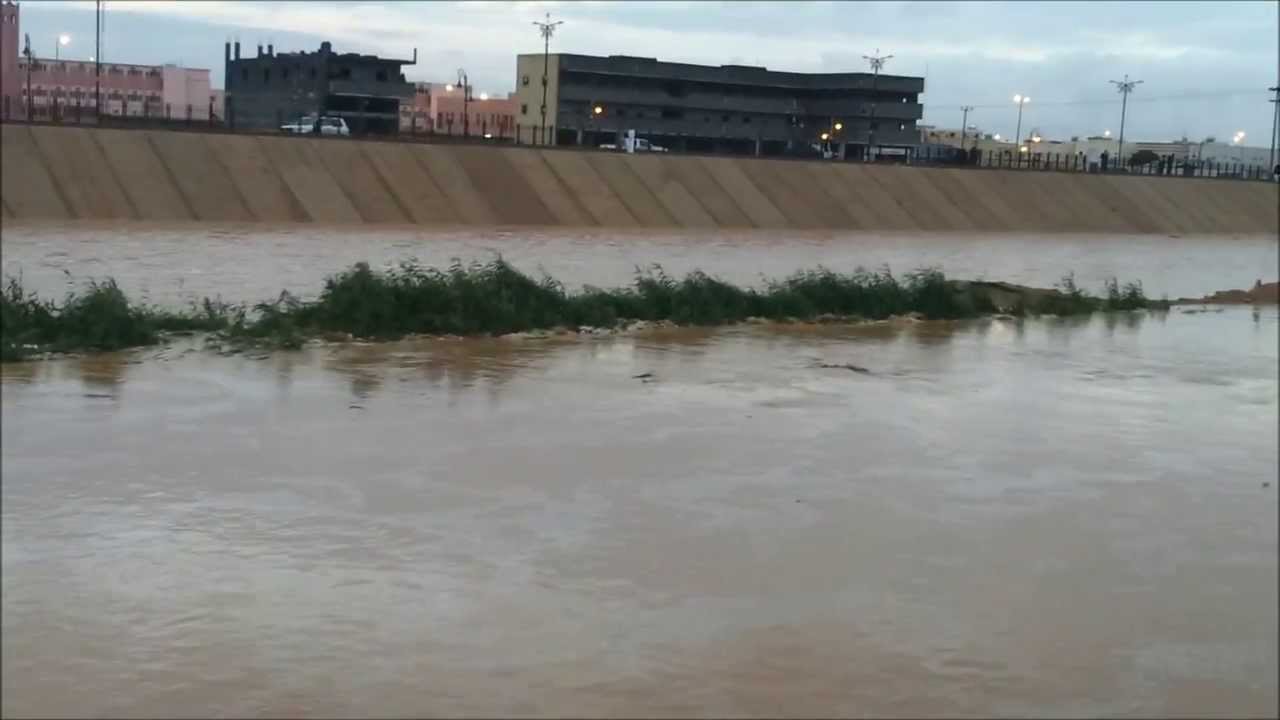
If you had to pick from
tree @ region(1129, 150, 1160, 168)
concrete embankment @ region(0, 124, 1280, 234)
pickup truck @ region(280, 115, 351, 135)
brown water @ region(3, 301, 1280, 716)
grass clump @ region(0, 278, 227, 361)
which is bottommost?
brown water @ region(3, 301, 1280, 716)

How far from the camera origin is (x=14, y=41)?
6.38 m

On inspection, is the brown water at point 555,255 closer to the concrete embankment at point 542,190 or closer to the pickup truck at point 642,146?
the concrete embankment at point 542,190

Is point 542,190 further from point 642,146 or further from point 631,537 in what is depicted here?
point 631,537

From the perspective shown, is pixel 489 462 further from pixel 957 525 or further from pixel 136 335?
pixel 136 335

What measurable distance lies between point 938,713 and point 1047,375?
7032 millimetres

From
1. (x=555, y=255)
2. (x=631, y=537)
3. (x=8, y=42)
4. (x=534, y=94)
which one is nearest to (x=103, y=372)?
(x=8, y=42)

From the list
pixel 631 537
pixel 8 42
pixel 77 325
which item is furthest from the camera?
pixel 77 325

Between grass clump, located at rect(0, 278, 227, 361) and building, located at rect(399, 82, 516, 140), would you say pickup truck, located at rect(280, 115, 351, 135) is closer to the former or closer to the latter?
building, located at rect(399, 82, 516, 140)

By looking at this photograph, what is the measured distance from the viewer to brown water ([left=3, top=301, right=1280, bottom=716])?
4.27 m

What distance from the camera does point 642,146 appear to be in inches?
1423

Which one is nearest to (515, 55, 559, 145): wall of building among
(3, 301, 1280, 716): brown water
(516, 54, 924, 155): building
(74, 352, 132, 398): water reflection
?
(516, 54, 924, 155): building

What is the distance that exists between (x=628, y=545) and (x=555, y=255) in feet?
55.3

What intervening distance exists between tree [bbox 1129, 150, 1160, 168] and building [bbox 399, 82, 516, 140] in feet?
51.1

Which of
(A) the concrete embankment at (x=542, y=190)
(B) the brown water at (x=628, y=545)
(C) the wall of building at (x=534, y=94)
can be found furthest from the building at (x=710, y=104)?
(B) the brown water at (x=628, y=545)
